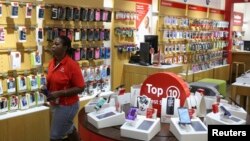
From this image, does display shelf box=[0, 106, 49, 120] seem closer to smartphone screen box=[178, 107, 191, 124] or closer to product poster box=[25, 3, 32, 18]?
product poster box=[25, 3, 32, 18]

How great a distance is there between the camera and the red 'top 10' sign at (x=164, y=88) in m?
2.78

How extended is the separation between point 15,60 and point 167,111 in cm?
235

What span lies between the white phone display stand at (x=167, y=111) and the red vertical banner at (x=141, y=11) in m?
4.17

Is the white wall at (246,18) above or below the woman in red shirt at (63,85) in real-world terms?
above

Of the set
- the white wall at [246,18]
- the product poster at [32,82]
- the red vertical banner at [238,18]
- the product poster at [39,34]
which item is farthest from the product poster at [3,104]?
the white wall at [246,18]

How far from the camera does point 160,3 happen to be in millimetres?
7172

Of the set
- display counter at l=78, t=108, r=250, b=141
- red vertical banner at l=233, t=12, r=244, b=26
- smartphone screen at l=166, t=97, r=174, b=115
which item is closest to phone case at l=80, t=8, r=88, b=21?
display counter at l=78, t=108, r=250, b=141

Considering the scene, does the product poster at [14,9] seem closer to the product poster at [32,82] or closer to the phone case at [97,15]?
the product poster at [32,82]

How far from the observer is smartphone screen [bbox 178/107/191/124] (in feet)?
7.62

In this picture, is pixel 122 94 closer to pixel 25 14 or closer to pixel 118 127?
pixel 118 127

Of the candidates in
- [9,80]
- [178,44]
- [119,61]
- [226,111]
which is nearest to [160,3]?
[178,44]

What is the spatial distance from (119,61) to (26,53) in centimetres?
233

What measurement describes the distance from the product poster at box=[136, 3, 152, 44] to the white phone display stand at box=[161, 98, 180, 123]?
4148 mm

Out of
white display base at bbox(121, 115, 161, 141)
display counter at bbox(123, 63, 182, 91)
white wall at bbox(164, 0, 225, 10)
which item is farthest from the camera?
white wall at bbox(164, 0, 225, 10)
